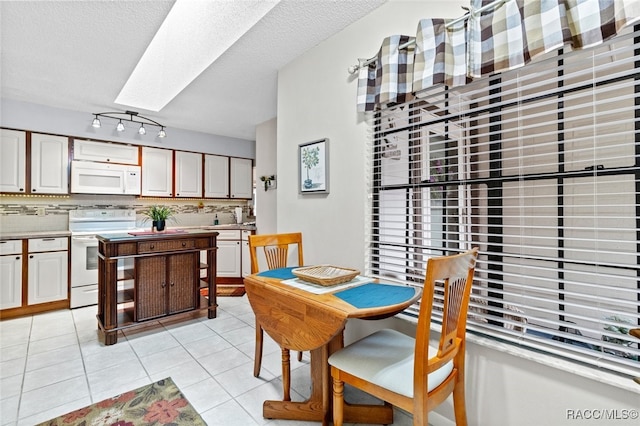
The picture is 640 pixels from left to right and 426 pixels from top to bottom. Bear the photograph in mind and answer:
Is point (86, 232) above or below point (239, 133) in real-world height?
below

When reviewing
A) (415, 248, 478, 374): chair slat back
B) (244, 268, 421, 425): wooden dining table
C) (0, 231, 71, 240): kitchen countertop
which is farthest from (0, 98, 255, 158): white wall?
(415, 248, 478, 374): chair slat back

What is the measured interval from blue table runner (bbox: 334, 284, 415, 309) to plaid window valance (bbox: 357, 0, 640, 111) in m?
1.10

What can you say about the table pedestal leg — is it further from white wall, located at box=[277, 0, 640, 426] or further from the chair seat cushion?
white wall, located at box=[277, 0, 640, 426]

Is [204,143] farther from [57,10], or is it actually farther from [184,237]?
[57,10]

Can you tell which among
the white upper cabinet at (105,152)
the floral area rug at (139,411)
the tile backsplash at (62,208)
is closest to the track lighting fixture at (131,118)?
the white upper cabinet at (105,152)

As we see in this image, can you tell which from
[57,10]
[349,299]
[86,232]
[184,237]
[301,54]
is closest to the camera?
[349,299]

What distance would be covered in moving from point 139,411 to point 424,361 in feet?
5.56

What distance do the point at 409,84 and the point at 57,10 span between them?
2.32m

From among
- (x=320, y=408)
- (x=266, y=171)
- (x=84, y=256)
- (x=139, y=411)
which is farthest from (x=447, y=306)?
(x=84, y=256)

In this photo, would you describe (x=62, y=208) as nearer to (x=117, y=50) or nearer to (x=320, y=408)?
(x=117, y=50)

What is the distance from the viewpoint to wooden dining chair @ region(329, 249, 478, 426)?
45.0 inches

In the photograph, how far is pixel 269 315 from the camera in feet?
5.50

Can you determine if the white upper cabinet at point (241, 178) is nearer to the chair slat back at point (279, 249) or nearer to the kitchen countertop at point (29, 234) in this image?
the kitchen countertop at point (29, 234)

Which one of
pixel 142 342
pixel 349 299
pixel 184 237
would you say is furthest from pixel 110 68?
pixel 349 299
